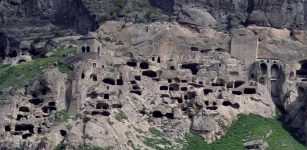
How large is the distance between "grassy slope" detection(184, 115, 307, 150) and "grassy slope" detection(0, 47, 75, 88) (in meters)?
18.5

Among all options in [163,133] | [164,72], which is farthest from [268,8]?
[163,133]

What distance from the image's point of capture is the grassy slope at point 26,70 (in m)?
129

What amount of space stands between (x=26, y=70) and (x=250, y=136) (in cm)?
2793

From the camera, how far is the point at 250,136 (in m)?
120

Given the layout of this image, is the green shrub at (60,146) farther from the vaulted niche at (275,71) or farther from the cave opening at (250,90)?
the vaulted niche at (275,71)

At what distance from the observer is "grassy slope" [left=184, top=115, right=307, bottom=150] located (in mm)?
118125

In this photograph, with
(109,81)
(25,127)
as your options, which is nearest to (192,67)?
(109,81)

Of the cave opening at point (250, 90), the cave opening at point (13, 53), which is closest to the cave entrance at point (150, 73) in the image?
the cave opening at point (250, 90)

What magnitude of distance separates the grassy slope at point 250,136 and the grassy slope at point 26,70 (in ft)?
60.8

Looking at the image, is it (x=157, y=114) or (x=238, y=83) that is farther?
(x=238, y=83)

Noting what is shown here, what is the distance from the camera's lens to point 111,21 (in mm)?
137250

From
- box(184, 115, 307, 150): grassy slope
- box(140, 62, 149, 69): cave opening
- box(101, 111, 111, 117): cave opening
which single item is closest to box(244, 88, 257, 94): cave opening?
box(184, 115, 307, 150): grassy slope

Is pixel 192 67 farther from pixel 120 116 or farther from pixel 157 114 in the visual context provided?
pixel 120 116

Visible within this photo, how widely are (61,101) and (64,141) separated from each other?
7982 mm
